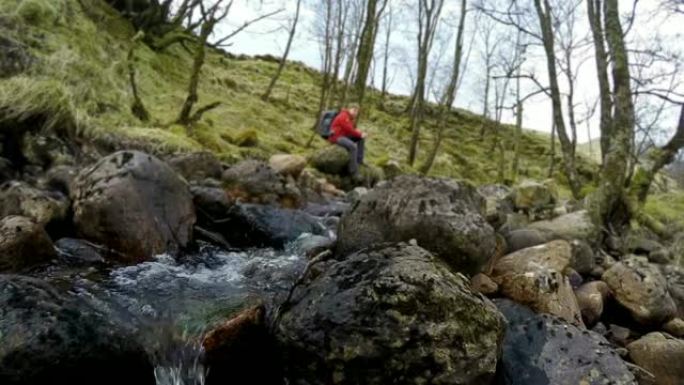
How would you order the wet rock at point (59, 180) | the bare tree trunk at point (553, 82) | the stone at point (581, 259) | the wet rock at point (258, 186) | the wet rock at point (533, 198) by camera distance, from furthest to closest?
the bare tree trunk at point (553, 82), the wet rock at point (533, 198), the wet rock at point (258, 186), the wet rock at point (59, 180), the stone at point (581, 259)

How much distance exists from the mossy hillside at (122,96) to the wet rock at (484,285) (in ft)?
21.4

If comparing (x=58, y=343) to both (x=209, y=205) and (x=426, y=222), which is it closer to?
(x=426, y=222)

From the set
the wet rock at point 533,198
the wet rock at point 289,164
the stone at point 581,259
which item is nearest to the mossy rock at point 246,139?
the wet rock at point 289,164

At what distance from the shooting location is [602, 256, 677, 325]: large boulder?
4664 mm

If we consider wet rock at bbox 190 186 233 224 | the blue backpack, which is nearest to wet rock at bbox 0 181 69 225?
wet rock at bbox 190 186 233 224

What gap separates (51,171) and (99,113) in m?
3.82

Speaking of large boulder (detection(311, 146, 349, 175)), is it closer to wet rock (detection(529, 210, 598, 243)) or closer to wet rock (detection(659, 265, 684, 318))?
wet rock (detection(529, 210, 598, 243))

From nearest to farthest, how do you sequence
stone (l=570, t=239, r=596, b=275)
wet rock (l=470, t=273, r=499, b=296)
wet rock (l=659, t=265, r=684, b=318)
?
wet rock (l=470, t=273, r=499, b=296) → wet rock (l=659, t=265, r=684, b=318) → stone (l=570, t=239, r=596, b=275)

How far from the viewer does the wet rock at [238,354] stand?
10.2ft

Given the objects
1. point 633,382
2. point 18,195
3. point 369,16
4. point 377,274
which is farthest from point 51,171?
point 369,16

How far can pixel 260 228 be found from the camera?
20.2 feet

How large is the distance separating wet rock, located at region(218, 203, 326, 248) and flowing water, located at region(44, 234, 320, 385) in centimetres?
55

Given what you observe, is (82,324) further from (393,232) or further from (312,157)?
(312,157)

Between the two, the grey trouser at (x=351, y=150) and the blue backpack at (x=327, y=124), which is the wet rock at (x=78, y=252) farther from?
the blue backpack at (x=327, y=124)
